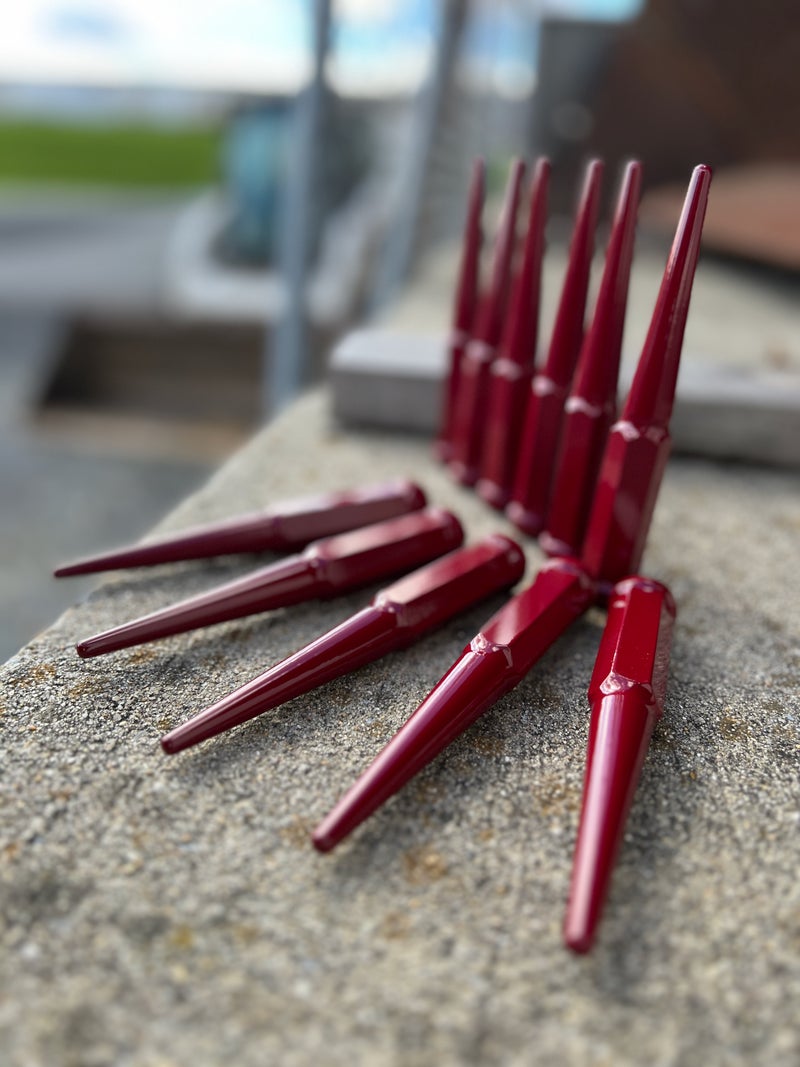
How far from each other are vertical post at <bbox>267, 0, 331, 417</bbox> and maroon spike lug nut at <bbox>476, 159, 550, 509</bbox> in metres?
0.71

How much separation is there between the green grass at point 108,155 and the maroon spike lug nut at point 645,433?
5.34 m

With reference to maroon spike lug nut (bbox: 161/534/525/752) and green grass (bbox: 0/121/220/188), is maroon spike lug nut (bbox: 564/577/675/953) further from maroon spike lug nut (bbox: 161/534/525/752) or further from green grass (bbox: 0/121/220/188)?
green grass (bbox: 0/121/220/188)

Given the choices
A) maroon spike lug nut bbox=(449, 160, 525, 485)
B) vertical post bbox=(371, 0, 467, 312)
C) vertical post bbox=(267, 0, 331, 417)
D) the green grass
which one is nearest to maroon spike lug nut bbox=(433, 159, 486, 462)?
maroon spike lug nut bbox=(449, 160, 525, 485)

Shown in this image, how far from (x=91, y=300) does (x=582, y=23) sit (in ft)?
7.63

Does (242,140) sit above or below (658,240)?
above

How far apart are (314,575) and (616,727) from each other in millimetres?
277

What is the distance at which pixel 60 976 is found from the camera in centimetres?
41

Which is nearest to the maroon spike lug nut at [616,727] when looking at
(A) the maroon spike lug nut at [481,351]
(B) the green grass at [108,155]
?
(A) the maroon spike lug nut at [481,351]

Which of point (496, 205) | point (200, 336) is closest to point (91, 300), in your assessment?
point (200, 336)

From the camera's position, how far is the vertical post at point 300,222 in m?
1.55

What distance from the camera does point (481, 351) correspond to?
0.91m

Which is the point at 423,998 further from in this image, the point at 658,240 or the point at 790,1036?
the point at 658,240

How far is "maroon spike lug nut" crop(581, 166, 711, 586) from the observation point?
1.99 ft

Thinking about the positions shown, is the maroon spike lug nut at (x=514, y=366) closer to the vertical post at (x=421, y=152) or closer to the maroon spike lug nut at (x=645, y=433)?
the maroon spike lug nut at (x=645, y=433)
